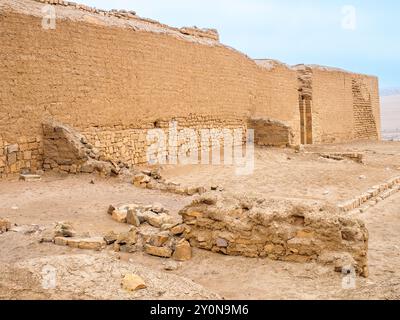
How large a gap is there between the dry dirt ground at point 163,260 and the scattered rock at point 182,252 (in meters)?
0.08

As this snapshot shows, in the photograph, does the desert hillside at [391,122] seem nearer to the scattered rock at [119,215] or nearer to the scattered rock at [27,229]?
the scattered rock at [119,215]

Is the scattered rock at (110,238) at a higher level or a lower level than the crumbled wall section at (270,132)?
lower

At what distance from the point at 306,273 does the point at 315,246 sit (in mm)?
327

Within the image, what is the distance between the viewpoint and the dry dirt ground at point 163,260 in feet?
12.7

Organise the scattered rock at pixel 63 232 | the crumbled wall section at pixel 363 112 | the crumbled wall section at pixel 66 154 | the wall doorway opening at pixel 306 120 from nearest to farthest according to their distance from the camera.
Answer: the scattered rock at pixel 63 232 < the crumbled wall section at pixel 66 154 < the wall doorway opening at pixel 306 120 < the crumbled wall section at pixel 363 112

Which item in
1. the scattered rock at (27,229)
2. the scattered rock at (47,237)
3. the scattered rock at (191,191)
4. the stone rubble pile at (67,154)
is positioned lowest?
the scattered rock at (47,237)

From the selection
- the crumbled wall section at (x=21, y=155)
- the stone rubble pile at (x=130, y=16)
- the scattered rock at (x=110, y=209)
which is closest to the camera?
the scattered rock at (x=110, y=209)

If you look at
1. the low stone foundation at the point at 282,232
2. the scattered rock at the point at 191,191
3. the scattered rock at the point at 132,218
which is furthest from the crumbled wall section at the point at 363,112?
the low stone foundation at the point at 282,232

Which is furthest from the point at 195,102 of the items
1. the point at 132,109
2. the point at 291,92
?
the point at 291,92

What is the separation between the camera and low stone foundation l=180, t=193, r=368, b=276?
505 centimetres

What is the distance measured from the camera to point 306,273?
16.1 feet

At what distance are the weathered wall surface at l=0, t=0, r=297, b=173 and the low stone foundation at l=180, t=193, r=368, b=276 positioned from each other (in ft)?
17.5

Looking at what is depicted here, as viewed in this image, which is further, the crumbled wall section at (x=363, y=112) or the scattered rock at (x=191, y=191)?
the crumbled wall section at (x=363, y=112)
